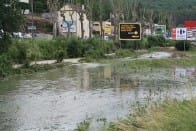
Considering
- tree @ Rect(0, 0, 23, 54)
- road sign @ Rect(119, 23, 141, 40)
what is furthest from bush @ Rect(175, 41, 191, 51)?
tree @ Rect(0, 0, 23, 54)

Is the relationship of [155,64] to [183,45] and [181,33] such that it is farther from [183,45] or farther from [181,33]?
[181,33]

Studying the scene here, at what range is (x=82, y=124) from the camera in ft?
47.1

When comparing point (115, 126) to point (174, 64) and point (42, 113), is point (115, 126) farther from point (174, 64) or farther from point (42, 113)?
point (174, 64)

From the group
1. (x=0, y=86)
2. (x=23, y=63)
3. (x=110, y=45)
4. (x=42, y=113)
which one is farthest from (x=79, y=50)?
(x=42, y=113)

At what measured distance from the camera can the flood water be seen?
15805 millimetres

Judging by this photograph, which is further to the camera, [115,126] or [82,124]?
[82,124]

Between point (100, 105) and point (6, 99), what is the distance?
13.5ft

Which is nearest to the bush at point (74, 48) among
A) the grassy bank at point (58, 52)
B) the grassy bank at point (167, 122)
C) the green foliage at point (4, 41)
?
the grassy bank at point (58, 52)

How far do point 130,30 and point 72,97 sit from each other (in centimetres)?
4588

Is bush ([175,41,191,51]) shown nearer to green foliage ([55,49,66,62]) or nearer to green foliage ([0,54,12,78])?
green foliage ([55,49,66,62])

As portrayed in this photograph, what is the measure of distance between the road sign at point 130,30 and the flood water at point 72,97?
1286 inches

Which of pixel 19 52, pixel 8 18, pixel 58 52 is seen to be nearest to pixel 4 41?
pixel 8 18

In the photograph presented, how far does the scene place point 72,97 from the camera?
71.3ft

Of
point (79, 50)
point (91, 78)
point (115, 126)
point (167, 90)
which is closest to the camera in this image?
point (115, 126)
